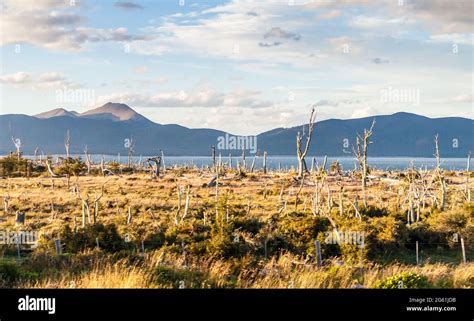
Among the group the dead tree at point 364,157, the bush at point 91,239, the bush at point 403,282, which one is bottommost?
the bush at point 91,239

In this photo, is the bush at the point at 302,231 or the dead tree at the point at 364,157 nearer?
the bush at the point at 302,231

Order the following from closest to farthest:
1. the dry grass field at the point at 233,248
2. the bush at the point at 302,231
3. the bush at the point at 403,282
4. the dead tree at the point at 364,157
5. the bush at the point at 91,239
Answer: the bush at the point at 403,282
the dry grass field at the point at 233,248
the bush at the point at 91,239
the bush at the point at 302,231
the dead tree at the point at 364,157

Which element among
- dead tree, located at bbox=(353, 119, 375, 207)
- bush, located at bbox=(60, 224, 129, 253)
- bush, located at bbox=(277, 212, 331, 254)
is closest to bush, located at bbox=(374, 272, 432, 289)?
bush, located at bbox=(277, 212, 331, 254)

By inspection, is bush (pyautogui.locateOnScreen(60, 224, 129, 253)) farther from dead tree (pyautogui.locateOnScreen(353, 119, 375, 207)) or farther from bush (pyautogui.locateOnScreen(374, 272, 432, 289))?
dead tree (pyautogui.locateOnScreen(353, 119, 375, 207))
